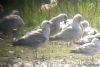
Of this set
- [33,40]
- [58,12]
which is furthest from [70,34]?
[58,12]

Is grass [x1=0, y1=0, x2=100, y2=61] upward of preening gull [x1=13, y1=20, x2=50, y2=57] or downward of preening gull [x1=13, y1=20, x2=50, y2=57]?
upward

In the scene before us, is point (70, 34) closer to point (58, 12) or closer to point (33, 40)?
point (33, 40)

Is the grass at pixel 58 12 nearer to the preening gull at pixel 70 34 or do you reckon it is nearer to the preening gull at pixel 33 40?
the preening gull at pixel 70 34

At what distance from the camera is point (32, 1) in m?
15.0

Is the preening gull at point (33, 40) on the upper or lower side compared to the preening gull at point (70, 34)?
lower

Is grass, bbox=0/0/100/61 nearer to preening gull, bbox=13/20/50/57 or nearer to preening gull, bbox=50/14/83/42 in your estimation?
preening gull, bbox=50/14/83/42

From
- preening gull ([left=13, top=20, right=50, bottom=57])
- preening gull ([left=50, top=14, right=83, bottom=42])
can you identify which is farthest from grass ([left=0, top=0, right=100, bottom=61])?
preening gull ([left=13, top=20, right=50, bottom=57])

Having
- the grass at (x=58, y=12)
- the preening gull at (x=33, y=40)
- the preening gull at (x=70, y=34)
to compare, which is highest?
the grass at (x=58, y=12)

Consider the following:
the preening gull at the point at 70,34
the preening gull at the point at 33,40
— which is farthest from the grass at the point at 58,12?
the preening gull at the point at 33,40

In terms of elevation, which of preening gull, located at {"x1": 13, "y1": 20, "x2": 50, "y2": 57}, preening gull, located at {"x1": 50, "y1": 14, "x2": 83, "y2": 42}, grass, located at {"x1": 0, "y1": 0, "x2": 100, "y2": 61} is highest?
grass, located at {"x1": 0, "y1": 0, "x2": 100, "y2": 61}

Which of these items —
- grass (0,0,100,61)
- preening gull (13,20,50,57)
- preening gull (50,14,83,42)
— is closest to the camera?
preening gull (13,20,50,57)

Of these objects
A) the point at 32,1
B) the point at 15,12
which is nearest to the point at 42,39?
the point at 15,12

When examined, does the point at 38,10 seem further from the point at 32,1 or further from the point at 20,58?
the point at 20,58

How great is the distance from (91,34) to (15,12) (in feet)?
11.7
